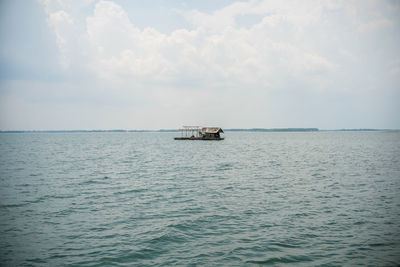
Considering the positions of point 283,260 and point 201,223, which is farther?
point 201,223

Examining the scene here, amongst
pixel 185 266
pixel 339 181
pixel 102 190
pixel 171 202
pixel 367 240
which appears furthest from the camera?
pixel 339 181

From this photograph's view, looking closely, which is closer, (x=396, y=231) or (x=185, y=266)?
(x=185, y=266)

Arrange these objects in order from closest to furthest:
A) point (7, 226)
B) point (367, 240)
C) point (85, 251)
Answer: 1. point (85, 251)
2. point (367, 240)
3. point (7, 226)

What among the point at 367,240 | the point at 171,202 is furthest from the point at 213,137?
the point at 367,240

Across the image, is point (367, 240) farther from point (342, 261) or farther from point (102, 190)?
point (102, 190)

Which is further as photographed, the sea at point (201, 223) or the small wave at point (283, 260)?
the sea at point (201, 223)

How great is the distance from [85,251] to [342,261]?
8.85m

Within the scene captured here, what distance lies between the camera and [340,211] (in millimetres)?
13406

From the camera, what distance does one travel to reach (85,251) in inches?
364

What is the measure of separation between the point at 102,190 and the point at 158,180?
514 centimetres

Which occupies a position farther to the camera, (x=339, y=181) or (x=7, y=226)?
(x=339, y=181)

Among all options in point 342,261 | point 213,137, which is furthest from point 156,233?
point 213,137

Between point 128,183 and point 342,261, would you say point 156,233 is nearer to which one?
point 342,261

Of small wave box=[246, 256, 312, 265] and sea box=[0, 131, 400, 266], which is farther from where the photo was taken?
sea box=[0, 131, 400, 266]
